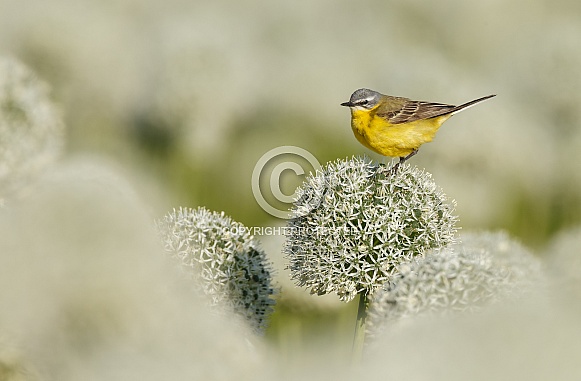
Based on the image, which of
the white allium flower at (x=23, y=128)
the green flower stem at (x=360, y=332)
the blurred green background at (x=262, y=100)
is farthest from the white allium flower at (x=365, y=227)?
the blurred green background at (x=262, y=100)

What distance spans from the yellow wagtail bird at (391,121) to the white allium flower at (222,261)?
1.25m

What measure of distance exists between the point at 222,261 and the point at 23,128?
Answer: 6.20ft

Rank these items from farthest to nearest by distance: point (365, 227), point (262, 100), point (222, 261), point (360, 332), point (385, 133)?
point (262, 100), point (385, 133), point (222, 261), point (365, 227), point (360, 332)

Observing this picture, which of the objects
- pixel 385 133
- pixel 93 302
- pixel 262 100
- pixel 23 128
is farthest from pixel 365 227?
pixel 262 100

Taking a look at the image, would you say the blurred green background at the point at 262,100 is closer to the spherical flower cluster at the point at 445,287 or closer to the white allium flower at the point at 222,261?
the white allium flower at the point at 222,261

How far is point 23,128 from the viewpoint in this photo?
478cm

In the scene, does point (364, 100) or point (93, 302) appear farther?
point (364, 100)

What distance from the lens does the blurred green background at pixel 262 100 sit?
7.09m

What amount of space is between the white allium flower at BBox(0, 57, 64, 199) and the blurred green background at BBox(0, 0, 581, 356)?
4.50 ft

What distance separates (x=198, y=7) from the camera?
11352 mm

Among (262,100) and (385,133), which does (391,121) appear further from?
(262,100)

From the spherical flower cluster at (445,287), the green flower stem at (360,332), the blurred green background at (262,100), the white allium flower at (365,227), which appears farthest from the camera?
the blurred green background at (262,100)

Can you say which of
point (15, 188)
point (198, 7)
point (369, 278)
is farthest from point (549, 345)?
point (198, 7)

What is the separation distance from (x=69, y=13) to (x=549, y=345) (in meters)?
8.32
